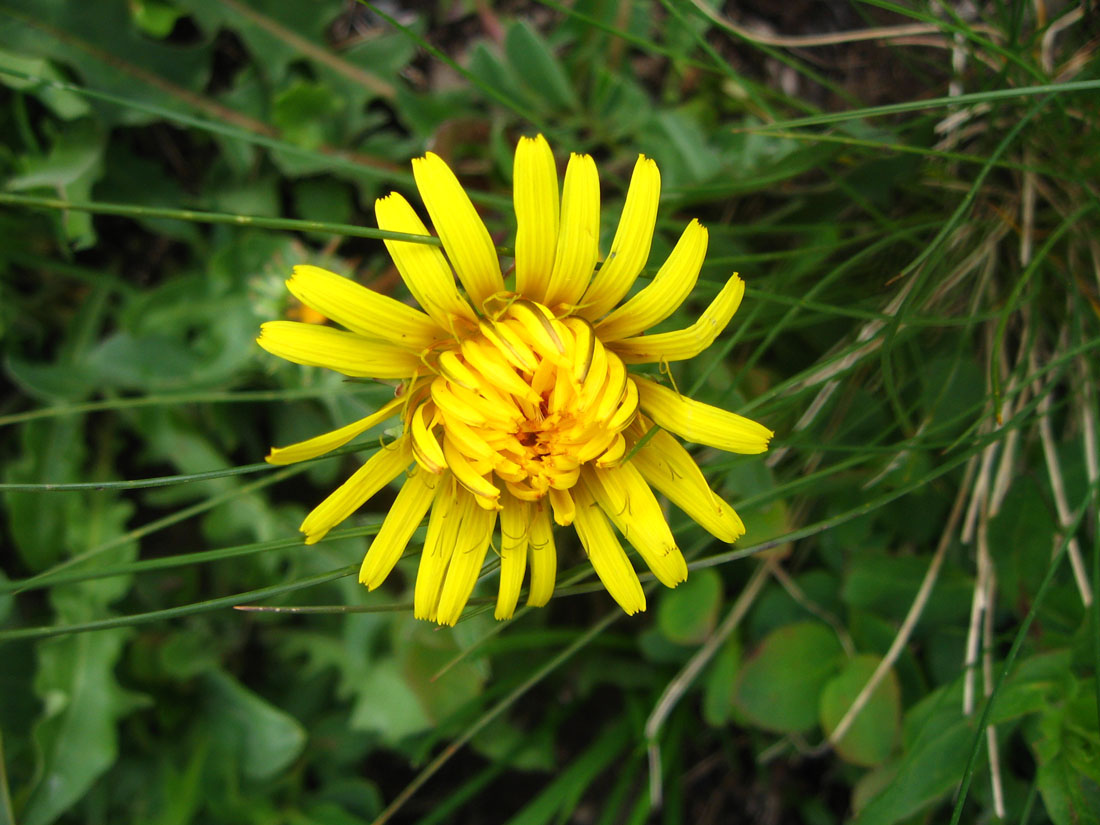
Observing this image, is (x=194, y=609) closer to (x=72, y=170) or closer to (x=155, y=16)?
(x=72, y=170)

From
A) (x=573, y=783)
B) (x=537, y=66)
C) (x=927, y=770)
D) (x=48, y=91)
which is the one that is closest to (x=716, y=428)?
(x=927, y=770)

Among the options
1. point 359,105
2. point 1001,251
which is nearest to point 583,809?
point 1001,251

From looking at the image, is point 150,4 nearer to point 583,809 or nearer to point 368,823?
point 368,823

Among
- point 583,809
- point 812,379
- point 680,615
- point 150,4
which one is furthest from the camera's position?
point 583,809

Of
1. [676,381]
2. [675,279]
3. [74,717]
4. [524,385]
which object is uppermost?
[675,279]

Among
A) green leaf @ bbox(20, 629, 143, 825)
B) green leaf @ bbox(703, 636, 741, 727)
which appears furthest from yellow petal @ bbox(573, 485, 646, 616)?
green leaf @ bbox(20, 629, 143, 825)

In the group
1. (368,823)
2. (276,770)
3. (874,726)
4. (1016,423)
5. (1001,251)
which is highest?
(1001,251)

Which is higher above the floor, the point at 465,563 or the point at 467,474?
the point at 467,474
